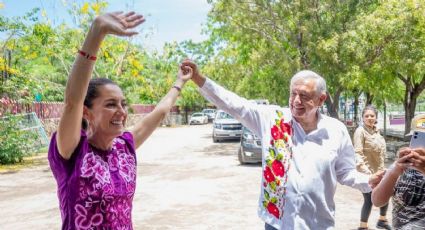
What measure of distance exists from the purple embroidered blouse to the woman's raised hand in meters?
0.53

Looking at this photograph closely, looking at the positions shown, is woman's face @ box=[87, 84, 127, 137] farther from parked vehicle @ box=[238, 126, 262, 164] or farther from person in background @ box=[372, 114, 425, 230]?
parked vehicle @ box=[238, 126, 262, 164]

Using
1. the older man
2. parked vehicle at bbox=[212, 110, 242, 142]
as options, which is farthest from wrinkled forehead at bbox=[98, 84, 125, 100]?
parked vehicle at bbox=[212, 110, 242, 142]

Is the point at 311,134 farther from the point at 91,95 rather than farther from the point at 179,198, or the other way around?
the point at 179,198

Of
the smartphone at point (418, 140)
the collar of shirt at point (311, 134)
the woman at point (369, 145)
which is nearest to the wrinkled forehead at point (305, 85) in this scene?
the collar of shirt at point (311, 134)

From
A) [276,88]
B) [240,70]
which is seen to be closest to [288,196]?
[276,88]

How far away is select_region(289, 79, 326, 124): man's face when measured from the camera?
2.87m

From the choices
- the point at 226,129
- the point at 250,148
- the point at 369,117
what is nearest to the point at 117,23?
the point at 369,117

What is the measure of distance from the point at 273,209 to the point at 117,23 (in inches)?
64.4

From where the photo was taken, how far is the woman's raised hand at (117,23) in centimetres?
167

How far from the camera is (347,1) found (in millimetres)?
14750

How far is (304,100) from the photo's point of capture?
288 centimetres

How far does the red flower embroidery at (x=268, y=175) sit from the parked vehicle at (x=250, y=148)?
10.3 m

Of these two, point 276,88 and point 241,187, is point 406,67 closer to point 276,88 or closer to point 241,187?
point 241,187

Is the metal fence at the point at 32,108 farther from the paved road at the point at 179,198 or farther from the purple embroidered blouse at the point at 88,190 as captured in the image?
the purple embroidered blouse at the point at 88,190
